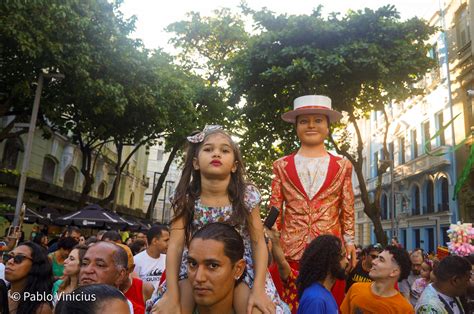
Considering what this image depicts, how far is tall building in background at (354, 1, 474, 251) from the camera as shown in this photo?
2247 centimetres

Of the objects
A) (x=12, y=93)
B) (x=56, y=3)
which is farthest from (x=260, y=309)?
(x=12, y=93)

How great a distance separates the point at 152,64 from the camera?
1711cm

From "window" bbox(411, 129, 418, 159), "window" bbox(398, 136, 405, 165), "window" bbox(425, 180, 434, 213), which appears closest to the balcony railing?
"window" bbox(425, 180, 434, 213)

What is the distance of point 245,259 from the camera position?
2.91 m

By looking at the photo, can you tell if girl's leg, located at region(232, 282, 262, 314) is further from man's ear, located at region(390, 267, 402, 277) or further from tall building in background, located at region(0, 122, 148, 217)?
tall building in background, located at region(0, 122, 148, 217)

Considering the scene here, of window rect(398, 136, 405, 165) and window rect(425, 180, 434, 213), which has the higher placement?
Result: window rect(398, 136, 405, 165)

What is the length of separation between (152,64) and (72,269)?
13564mm

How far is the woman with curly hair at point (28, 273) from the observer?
14.0 ft

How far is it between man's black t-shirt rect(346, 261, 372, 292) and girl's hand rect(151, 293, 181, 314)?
4738mm

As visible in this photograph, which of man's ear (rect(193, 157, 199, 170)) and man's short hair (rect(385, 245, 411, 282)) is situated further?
man's short hair (rect(385, 245, 411, 282))

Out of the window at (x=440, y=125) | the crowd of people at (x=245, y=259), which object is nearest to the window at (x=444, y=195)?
the window at (x=440, y=125)

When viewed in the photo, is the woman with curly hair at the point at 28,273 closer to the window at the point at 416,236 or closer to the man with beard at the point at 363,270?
the man with beard at the point at 363,270

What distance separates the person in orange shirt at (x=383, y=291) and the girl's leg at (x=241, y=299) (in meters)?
2.09

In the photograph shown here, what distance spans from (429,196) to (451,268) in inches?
997
